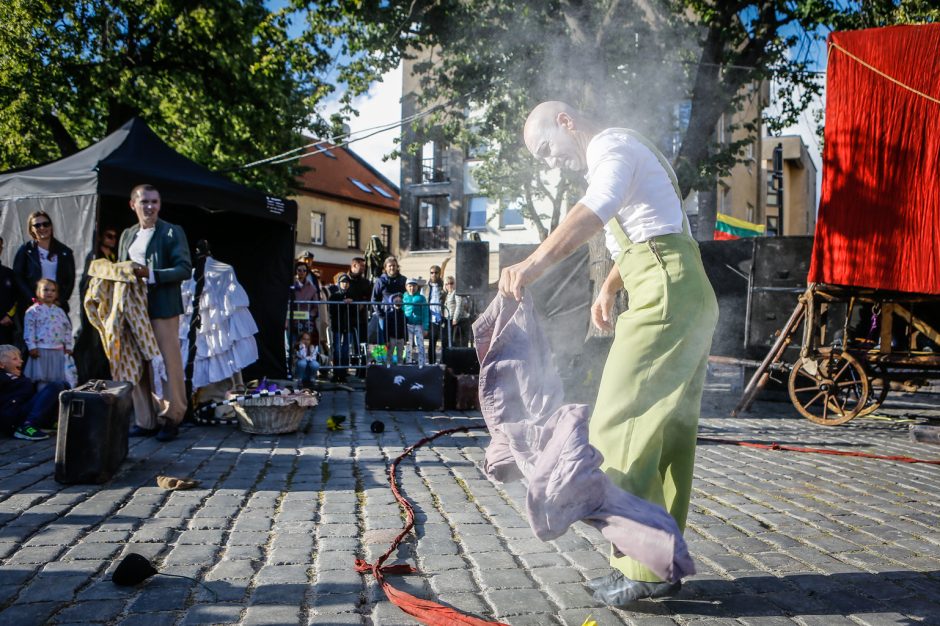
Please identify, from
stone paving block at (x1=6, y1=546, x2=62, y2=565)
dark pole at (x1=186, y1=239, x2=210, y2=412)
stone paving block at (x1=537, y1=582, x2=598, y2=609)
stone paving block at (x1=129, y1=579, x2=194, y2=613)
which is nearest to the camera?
stone paving block at (x1=129, y1=579, x2=194, y2=613)

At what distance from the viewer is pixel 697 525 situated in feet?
12.8

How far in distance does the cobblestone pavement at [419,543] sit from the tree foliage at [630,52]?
772cm

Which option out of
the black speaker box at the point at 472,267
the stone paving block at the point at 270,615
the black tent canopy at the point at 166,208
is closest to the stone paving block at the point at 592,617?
the stone paving block at the point at 270,615

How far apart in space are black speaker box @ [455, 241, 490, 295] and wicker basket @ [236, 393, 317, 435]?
5851mm

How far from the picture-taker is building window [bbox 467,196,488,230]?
120 feet

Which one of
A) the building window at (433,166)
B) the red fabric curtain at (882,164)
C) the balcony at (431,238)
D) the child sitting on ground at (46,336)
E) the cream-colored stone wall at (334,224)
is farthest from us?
the cream-colored stone wall at (334,224)

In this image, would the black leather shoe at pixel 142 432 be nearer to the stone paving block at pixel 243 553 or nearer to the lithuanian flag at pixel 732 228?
the stone paving block at pixel 243 553

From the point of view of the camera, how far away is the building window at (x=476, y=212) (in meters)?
36.5

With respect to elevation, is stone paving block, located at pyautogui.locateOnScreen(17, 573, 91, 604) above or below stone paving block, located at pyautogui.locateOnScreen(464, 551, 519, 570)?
above

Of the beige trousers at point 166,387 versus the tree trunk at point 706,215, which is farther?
the tree trunk at point 706,215

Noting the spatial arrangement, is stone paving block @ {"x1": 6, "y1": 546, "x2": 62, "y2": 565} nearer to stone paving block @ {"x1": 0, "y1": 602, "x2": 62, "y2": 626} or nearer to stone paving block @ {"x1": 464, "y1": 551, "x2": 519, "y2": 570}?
stone paving block @ {"x1": 0, "y1": 602, "x2": 62, "y2": 626}

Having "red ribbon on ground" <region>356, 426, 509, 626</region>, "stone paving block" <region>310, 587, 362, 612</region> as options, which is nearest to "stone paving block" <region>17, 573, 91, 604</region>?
"stone paving block" <region>310, 587, 362, 612</region>

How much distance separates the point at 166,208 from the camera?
431 inches

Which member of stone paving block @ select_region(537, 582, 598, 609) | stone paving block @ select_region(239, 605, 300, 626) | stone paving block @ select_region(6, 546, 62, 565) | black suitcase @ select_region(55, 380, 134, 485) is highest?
black suitcase @ select_region(55, 380, 134, 485)
